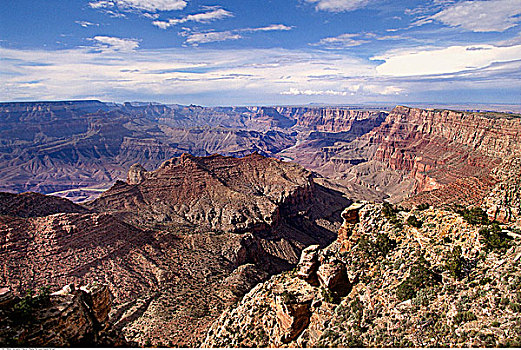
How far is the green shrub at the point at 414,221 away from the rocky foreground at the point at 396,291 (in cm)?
15

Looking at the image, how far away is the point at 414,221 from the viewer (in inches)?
1180

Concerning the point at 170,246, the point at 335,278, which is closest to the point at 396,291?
the point at 335,278

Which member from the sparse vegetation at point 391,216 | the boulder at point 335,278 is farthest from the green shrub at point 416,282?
the sparse vegetation at point 391,216

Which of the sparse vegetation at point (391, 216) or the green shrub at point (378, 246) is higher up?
the sparse vegetation at point (391, 216)

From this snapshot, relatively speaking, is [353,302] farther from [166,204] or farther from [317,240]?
[166,204]

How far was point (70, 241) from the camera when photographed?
191 ft

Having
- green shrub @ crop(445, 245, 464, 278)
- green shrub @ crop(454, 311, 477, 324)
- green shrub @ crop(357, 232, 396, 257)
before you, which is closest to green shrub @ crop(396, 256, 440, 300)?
green shrub @ crop(445, 245, 464, 278)

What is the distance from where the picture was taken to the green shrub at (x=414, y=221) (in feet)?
97.4

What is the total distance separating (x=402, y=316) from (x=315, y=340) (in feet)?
23.2

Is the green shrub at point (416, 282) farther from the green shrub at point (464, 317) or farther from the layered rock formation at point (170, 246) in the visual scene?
the layered rock formation at point (170, 246)

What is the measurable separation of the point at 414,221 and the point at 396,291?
802 centimetres

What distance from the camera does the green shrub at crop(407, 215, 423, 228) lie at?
2969 centimetres

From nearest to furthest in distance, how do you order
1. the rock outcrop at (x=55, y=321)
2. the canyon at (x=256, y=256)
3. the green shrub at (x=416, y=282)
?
the rock outcrop at (x=55, y=321)
the green shrub at (x=416, y=282)
the canyon at (x=256, y=256)

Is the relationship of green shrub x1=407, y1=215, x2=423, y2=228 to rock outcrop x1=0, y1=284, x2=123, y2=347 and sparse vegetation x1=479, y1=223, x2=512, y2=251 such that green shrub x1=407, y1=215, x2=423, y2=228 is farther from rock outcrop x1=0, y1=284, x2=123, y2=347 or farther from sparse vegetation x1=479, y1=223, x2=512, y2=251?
rock outcrop x1=0, y1=284, x2=123, y2=347
